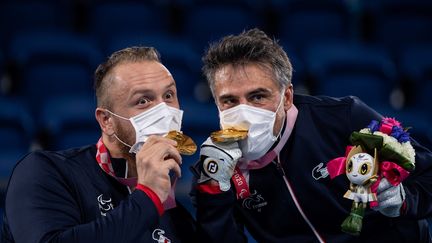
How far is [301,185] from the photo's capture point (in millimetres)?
3385

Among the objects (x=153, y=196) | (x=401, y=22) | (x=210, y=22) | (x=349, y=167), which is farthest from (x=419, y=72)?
(x=153, y=196)

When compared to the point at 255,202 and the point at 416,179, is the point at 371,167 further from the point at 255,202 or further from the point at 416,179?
the point at 255,202

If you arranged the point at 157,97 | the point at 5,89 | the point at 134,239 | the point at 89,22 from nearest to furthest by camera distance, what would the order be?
the point at 134,239 → the point at 157,97 → the point at 5,89 → the point at 89,22

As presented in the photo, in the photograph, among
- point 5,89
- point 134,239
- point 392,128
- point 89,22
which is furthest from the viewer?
point 89,22

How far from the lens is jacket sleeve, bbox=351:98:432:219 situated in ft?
10.3

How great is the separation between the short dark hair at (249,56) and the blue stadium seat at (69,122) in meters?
1.96

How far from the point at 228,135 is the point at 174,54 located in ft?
9.79

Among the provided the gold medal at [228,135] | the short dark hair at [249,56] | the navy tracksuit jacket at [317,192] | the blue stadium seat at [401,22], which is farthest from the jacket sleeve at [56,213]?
the blue stadium seat at [401,22]

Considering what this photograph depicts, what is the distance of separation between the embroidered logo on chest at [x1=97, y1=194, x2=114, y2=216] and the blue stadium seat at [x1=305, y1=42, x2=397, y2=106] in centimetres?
329

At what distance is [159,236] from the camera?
3166mm

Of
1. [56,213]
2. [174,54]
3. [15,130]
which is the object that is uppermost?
[56,213]

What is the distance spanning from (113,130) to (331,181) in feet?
3.12

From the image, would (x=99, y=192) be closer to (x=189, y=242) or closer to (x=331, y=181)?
(x=189, y=242)

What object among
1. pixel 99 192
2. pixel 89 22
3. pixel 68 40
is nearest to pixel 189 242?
pixel 99 192
